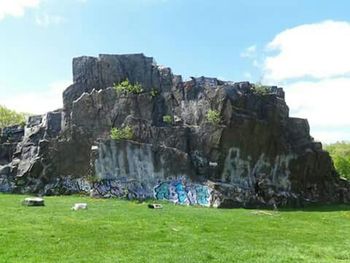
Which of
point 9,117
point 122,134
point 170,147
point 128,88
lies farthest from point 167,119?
point 9,117

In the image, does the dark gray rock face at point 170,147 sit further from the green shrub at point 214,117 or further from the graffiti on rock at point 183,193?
the green shrub at point 214,117

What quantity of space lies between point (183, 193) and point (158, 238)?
83.5 feet

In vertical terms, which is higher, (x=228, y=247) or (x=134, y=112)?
(x=134, y=112)

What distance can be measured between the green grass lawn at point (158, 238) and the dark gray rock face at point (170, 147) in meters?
16.8

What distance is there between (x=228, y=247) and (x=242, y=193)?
91.7 feet

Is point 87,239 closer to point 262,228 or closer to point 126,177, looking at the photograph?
point 262,228

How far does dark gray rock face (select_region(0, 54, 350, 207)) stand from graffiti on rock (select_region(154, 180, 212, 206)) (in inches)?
3.7

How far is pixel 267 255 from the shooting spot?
18.7m

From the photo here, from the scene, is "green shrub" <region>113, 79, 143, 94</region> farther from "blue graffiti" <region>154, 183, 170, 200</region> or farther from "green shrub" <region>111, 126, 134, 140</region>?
"blue graffiti" <region>154, 183, 170, 200</region>

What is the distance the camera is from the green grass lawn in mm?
17719

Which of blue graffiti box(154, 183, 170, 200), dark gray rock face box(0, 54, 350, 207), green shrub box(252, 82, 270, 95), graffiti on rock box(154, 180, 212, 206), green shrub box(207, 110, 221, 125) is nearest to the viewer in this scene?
graffiti on rock box(154, 180, 212, 206)

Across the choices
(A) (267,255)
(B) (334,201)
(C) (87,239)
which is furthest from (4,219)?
(B) (334,201)

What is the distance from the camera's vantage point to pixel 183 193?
155 feet

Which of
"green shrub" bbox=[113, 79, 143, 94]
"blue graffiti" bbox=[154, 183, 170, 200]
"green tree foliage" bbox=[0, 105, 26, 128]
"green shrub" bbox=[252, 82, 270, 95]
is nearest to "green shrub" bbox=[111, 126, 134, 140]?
"green shrub" bbox=[113, 79, 143, 94]
